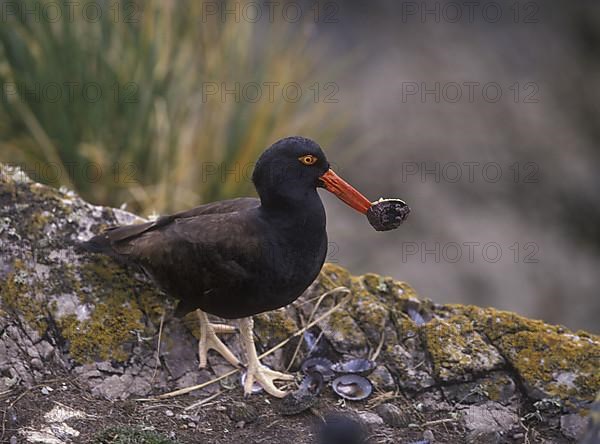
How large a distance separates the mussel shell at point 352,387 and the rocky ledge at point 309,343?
0.13 ft

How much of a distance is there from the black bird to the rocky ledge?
23 centimetres

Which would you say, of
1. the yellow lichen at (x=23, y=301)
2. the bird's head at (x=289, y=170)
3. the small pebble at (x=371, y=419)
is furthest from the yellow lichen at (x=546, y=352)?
the yellow lichen at (x=23, y=301)

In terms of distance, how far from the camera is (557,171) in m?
10.3

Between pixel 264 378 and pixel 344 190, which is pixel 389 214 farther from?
pixel 264 378

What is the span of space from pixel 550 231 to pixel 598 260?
2.01 feet

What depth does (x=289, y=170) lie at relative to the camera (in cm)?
423

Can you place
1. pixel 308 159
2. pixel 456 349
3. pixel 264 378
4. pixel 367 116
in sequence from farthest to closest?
pixel 367 116 → pixel 456 349 → pixel 264 378 → pixel 308 159

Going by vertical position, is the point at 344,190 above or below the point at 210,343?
above

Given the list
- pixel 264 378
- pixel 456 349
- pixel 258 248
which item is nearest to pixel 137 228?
pixel 258 248

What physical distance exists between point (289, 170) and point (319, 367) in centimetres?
102

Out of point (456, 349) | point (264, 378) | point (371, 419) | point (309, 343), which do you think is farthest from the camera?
point (309, 343)

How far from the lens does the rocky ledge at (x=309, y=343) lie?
13.7ft

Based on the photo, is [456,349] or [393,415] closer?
[393,415]

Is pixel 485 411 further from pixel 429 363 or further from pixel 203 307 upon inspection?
pixel 203 307
